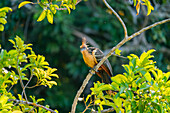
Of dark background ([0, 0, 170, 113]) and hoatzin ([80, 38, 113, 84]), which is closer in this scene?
hoatzin ([80, 38, 113, 84])

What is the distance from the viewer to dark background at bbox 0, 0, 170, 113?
20.2ft

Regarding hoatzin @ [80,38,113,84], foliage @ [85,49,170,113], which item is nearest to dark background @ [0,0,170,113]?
hoatzin @ [80,38,113,84]

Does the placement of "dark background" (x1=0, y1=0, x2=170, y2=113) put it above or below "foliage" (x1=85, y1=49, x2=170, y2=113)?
above

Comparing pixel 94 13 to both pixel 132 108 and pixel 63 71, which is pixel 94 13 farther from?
pixel 132 108

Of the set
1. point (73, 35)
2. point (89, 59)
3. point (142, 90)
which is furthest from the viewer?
point (73, 35)

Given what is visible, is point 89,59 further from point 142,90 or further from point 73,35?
point 73,35

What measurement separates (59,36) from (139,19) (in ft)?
6.42

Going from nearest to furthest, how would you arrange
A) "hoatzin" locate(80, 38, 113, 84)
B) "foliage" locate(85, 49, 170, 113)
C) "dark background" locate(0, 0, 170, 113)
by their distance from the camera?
"foliage" locate(85, 49, 170, 113) → "hoatzin" locate(80, 38, 113, 84) → "dark background" locate(0, 0, 170, 113)

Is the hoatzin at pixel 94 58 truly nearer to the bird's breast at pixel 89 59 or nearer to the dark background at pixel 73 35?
the bird's breast at pixel 89 59

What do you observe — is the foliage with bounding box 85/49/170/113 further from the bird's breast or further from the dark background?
the dark background

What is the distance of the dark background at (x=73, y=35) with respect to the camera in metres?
6.15

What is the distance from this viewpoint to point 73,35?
7.11 m

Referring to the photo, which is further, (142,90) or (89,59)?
(89,59)

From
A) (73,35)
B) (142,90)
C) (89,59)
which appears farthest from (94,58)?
(73,35)
